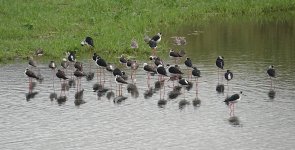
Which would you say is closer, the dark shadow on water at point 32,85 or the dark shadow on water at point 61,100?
the dark shadow on water at point 61,100

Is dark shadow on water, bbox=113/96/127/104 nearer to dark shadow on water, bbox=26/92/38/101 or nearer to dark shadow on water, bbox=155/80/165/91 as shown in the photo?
dark shadow on water, bbox=155/80/165/91

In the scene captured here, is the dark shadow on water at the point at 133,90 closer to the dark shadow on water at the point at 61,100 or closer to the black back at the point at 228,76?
the dark shadow on water at the point at 61,100

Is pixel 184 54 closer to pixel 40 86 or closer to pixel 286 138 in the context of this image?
pixel 40 86

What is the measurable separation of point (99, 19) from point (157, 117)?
18.2 m

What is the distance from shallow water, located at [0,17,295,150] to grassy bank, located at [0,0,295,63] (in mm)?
3243

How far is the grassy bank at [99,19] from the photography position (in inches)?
1406

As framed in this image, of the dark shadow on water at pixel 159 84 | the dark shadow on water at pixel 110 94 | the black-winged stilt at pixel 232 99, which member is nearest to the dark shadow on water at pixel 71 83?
the dark shadow on water at pixel 110 94

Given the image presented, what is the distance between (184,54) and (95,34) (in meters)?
6.14

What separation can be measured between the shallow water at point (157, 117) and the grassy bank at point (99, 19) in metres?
3.24

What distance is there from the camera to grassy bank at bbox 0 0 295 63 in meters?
35.7

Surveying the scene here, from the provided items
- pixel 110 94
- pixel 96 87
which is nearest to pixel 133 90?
pixel 110 94

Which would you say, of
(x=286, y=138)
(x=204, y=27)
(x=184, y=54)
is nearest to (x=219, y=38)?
(x=204, y=27)

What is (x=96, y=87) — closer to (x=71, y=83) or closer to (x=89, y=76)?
(x=71, y=83)

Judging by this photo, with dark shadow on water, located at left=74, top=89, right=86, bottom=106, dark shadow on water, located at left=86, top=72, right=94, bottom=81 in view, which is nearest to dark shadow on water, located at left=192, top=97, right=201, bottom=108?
dark shadow on water, located at left=74, top=89, right=86, bottom=106
